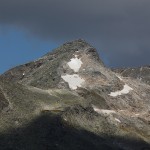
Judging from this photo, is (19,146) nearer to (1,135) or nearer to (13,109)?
(1,135)

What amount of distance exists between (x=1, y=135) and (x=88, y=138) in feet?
79.9

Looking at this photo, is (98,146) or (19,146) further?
(98,146)

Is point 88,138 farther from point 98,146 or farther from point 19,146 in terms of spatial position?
point 19,146

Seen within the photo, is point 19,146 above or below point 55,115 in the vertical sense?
below

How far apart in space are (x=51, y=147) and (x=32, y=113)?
1876 centimetres

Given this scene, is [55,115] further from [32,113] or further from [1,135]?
[1,135]

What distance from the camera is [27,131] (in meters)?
186

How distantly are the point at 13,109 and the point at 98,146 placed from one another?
23572 millimetres

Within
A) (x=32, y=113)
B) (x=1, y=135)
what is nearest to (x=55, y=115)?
(x=32, y=113)

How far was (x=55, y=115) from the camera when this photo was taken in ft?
647

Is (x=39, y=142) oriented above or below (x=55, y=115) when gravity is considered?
below

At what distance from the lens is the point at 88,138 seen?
196m

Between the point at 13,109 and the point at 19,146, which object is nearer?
the point at 19,146

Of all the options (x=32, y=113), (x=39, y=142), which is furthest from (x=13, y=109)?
(x=39, y=142)
